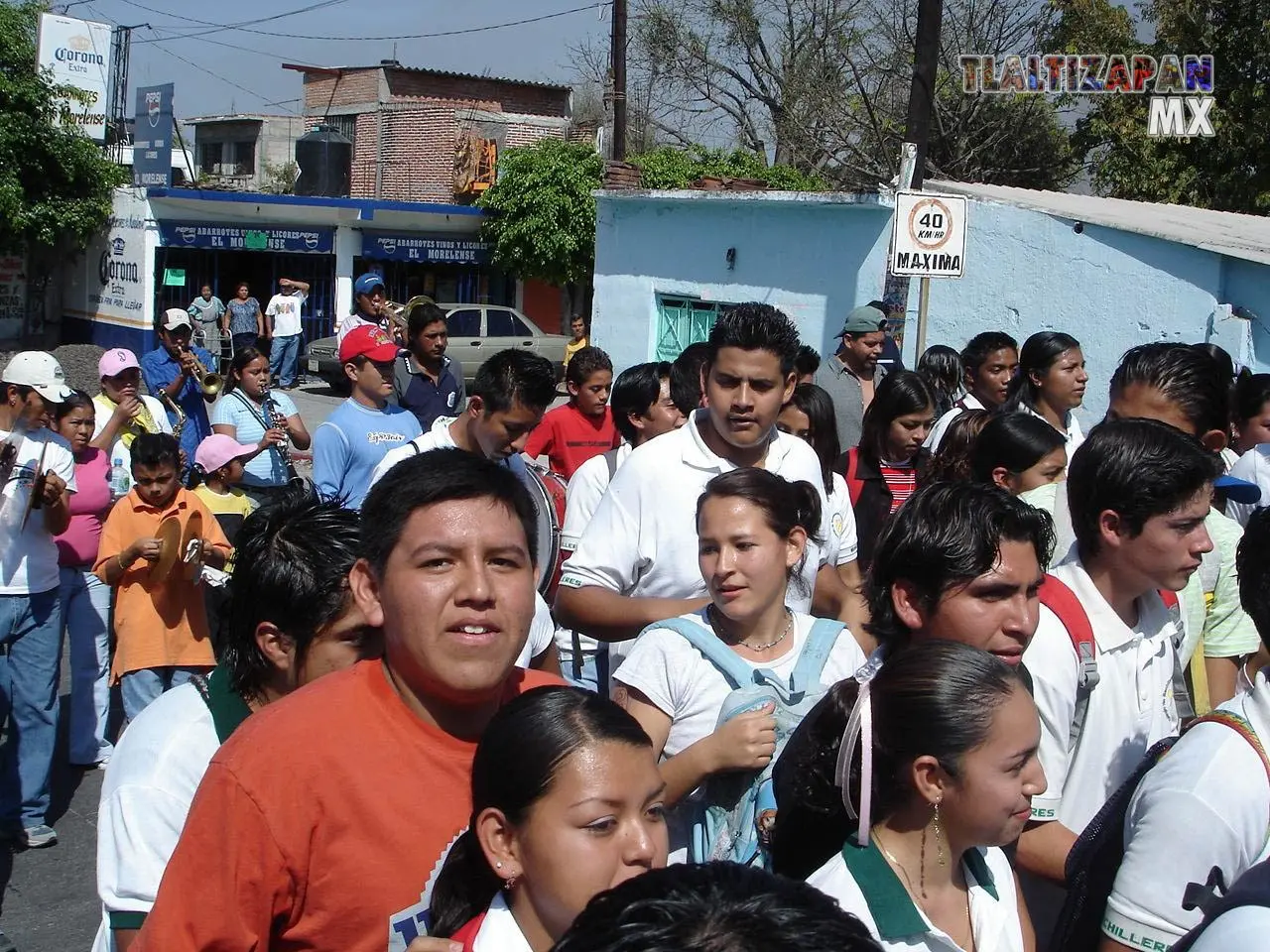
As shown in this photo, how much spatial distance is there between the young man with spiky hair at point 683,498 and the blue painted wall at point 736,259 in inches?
468

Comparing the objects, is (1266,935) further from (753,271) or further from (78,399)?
(753,271)

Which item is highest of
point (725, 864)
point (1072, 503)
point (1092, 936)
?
point (1072, 503)

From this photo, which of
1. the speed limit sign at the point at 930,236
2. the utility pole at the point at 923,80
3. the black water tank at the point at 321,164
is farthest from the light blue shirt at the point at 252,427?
the black water tank at the point at 321,164

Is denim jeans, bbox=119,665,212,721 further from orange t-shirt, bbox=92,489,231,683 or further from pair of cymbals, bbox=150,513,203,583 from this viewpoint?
pair of cymbals, bbox=150,513,203,583

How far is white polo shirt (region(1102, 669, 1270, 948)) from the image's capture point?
6.76 feet

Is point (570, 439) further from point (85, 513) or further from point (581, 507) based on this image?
point (85, 513)

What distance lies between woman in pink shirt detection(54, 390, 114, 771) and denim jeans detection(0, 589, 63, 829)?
0.72 feet

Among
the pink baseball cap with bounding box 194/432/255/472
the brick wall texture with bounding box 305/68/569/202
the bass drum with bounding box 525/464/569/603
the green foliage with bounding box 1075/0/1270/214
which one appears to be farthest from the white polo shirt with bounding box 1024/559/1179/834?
the brick wall texture with bounding box 305/68/569/202

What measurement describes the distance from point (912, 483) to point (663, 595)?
7.59ft

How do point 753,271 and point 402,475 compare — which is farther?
point 753,271

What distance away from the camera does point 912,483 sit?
5.77 m

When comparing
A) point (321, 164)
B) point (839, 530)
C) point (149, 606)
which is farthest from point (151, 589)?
point (321, 164)

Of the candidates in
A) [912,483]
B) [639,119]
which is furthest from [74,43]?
[912,483]

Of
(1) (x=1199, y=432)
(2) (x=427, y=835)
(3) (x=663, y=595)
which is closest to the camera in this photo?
(2) (x=427, y=835)
